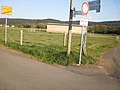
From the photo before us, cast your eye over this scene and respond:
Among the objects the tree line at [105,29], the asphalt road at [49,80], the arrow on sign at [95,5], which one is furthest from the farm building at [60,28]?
the asphalt road at [49,80]

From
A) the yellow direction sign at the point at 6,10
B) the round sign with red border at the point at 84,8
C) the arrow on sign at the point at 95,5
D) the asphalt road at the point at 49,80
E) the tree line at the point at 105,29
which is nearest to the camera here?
the asphalt road at the point at 49,80

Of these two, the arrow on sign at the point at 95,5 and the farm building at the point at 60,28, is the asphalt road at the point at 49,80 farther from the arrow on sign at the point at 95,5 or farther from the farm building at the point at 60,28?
the farm building at the point at 60,28

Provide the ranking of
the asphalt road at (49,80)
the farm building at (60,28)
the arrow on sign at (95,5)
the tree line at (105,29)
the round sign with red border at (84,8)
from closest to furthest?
the asphalt road at (49,80) → the round sign with red border at (84,8) → the arrow on sign at (95,5) → the farm building at (60,28) → the tree line at (105,29)

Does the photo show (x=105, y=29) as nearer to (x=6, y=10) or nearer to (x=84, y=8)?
(x=6, y=10)

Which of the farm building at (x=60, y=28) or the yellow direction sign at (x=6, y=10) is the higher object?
the yellow direction sign at (x=6, y=10)

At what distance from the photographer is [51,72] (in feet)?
30.3

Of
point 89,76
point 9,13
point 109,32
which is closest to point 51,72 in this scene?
point 89,76

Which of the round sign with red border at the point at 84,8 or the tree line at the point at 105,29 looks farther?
the tree line at the point at 105,29

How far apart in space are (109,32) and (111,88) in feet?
305

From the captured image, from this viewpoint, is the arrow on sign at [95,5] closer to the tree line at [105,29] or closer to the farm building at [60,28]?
the farm building at [60,28]

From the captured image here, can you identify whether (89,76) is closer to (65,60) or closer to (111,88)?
(111,88)

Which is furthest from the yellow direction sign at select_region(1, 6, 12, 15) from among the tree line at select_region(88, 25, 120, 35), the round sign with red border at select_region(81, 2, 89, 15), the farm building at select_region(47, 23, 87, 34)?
the tree line at select_region(88, 25, 120, 35)

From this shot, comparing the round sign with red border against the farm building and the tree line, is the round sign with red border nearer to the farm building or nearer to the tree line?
the farm building

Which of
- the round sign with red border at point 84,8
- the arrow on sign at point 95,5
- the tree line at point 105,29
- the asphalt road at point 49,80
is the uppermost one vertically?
the arrow on sign at point 95,5
